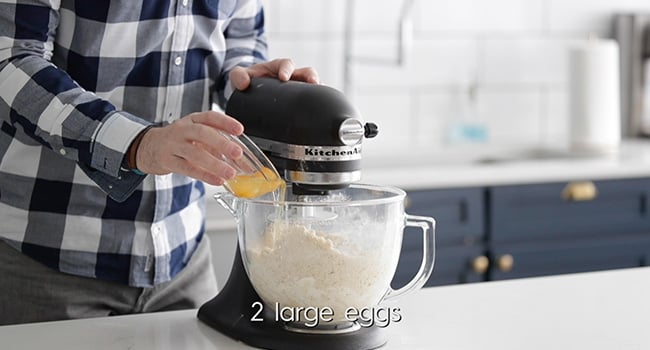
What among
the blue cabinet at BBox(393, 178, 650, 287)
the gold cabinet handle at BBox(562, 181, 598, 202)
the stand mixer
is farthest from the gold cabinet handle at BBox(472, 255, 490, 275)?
the stand mixer

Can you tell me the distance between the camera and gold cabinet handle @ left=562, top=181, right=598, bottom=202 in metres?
2.63

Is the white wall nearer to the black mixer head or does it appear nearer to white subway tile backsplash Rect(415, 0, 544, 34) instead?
white subway tile backsplash Rect(415, 0, 544, 34)

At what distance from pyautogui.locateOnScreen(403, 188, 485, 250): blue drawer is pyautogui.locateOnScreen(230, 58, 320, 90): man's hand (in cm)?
118

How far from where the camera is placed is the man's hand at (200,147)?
1.08m

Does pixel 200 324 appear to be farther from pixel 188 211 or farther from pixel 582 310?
pixel 582 310

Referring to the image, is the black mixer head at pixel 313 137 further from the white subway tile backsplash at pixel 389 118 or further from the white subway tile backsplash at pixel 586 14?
the white subway tile backsplash at pixel 586 14

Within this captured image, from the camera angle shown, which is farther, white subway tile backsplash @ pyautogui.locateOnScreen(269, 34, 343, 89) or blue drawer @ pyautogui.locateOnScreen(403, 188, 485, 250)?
white subway tile backsplash @ pyautogui.locateOnScreen(269, 34, 343, 89)

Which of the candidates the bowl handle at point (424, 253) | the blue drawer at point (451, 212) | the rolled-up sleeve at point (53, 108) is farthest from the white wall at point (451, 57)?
the bowl handle at point (424, 253)

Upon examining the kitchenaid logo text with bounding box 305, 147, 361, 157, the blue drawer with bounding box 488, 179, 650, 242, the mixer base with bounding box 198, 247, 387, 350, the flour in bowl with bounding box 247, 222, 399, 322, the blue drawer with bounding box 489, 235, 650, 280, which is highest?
the kitchenaid logo text with bounding box 305, 147, 361, 157

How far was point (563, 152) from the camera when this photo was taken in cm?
301

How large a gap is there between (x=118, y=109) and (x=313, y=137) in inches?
12.6

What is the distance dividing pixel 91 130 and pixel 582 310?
0.63 meters

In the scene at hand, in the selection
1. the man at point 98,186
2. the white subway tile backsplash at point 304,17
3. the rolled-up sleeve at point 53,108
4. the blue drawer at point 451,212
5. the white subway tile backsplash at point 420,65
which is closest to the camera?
the rolled-up sleeve at point 53,108

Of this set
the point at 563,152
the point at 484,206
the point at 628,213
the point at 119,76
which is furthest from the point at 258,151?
the point at 563,152
